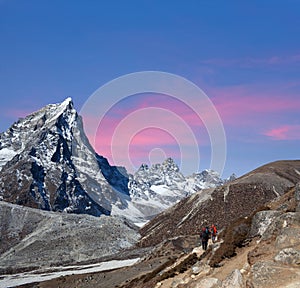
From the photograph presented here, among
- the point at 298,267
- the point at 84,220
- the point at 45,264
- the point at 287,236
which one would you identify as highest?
the point at 84,220

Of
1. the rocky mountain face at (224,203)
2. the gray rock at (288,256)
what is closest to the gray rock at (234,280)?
the gray rock at (288,256)

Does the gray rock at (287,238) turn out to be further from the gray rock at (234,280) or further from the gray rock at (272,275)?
the gray rock at (234,280)

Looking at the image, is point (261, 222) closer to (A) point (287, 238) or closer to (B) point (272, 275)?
(A) point (287, 238)

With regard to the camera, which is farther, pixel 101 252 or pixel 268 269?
pixel 101 252

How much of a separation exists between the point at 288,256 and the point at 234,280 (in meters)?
2.63

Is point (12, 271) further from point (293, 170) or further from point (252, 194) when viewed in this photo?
point (293, 170)

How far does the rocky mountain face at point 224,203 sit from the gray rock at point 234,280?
296 feet

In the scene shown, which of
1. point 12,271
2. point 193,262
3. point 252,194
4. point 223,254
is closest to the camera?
point 223,254

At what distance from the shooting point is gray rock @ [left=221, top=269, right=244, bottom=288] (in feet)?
64.9

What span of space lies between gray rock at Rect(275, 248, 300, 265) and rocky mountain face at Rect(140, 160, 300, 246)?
91.0 m

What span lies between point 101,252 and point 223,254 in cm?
9779

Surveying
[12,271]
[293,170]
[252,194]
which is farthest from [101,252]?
[293,170]

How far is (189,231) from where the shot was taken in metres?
112

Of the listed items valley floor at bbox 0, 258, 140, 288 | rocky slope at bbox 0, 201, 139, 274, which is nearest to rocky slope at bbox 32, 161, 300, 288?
valley floor at bbox 0, 258, 140, 288
